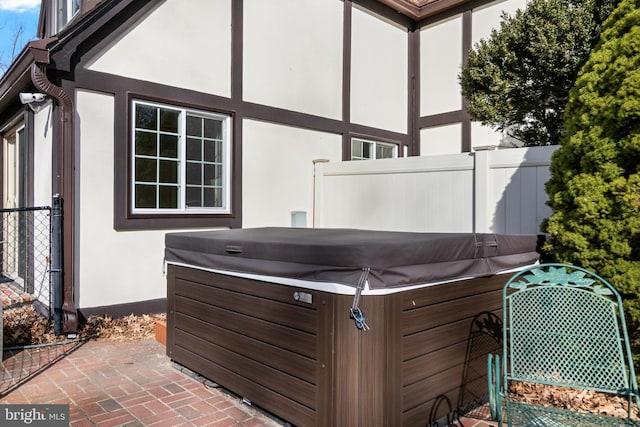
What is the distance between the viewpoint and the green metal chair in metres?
2.55

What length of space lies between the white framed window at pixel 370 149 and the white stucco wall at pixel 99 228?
4.54 meters

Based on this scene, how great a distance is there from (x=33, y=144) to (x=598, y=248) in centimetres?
644

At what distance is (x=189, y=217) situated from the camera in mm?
5902

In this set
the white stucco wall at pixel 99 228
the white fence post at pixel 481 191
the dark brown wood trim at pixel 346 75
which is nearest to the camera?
the white stucco wall at pixel 99 228

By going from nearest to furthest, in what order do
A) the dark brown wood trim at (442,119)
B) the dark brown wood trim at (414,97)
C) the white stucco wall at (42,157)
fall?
the white stucco wall at (42,157) < the dark brown wood trim at (442,119) < the dark brown wood trim at (414,97)

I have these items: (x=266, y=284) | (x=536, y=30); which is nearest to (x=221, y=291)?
(x=266, y=284)

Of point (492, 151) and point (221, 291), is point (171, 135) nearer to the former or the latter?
point (221, 291)

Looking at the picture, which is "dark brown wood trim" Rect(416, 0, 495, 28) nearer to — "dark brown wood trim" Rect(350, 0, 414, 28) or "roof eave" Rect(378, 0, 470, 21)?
"roof eave" Rect(378, 0, 470, 21)

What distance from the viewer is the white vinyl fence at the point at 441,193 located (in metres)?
5.08

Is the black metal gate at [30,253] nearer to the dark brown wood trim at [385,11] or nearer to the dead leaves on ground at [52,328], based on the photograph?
the dead leaves on ground at [52,328]

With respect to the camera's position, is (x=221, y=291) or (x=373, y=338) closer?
(x=373, y=338)

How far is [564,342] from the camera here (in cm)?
272

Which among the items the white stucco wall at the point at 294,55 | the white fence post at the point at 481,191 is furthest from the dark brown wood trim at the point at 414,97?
the white fence post at the point at 481,191

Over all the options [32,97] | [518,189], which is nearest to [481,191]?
[518,189]
